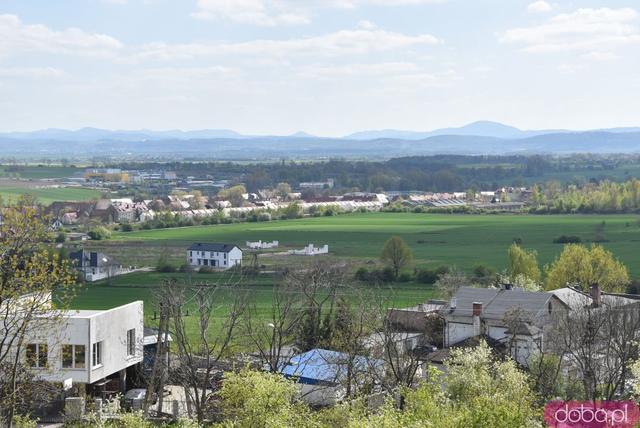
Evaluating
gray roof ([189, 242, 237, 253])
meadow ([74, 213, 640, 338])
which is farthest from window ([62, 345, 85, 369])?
gray roof ([189, 242, 237, 253])

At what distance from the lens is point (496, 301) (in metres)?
43.9

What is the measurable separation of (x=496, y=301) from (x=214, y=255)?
42.6 metres

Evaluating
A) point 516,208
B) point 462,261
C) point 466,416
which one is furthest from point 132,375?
point 516,208

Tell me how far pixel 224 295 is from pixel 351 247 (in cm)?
3702

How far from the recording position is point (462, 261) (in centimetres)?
8238

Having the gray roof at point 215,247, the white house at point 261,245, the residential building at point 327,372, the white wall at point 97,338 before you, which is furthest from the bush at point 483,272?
the white wall at point 97,338

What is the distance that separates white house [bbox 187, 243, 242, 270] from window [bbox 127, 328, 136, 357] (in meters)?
44.6

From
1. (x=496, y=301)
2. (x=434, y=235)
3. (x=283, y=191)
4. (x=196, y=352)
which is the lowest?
(x=283, y=191)

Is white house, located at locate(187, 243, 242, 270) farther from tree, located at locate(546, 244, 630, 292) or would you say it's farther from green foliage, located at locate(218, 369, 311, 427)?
green foliage, located at locate(218, 369, 311, 427)

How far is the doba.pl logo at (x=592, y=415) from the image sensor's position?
69.4 ft

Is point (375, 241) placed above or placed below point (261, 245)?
above

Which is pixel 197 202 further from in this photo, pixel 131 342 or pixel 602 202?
pixel 131 342

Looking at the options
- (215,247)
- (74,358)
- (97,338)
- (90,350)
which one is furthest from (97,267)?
(90,350)

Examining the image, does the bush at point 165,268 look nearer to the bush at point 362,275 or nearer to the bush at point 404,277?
the bush at point 362,275
